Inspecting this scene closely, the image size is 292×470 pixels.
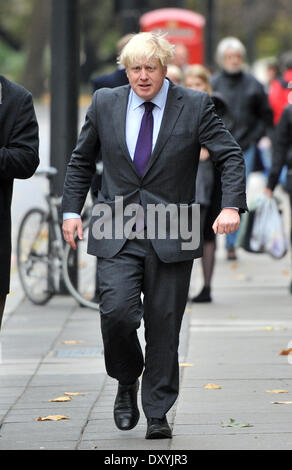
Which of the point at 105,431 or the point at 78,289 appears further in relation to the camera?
the point at 78,289

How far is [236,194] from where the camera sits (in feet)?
17.5

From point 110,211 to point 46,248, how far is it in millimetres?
4404

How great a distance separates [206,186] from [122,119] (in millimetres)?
4005

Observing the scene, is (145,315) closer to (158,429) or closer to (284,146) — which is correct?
(158,429)

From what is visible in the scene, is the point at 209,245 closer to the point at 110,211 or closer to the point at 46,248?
the point at 46,248

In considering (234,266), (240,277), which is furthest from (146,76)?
(234,266)

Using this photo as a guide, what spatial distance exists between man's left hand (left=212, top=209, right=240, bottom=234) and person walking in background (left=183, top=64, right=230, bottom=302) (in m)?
3.87

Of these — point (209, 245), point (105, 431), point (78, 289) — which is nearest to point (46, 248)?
point (78, 289)

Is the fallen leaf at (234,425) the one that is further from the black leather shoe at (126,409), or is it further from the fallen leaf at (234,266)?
the fallen leaf at (234,266)

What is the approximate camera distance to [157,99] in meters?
5.45

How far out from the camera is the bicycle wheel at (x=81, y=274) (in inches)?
362

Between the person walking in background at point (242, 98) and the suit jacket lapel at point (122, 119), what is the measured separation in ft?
20.6

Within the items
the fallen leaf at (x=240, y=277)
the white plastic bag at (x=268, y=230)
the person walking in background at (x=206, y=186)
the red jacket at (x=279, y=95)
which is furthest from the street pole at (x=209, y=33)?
the person walking in background at (x=206, y=186)

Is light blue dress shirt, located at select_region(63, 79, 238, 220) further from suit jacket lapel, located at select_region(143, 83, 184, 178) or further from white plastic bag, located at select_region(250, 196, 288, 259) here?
white plastic bag, located at select_region(250, 196, 288, 259)
